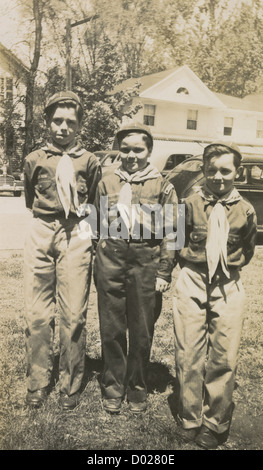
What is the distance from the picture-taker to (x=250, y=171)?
907 centimetres

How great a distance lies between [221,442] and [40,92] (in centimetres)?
1871

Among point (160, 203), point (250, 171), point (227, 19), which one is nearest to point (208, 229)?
point (160, 203)

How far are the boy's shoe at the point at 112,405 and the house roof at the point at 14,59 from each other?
33.2ft

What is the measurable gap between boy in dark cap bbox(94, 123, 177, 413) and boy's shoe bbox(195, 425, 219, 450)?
0.52 m

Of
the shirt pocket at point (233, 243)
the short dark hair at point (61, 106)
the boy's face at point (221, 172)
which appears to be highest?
the short dark hair at point (61, 106)

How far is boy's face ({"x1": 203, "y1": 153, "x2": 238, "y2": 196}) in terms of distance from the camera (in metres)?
2.66

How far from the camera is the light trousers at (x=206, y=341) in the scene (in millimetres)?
2674

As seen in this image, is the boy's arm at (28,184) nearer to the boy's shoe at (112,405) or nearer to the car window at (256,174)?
the boy's shoe at (112,405)

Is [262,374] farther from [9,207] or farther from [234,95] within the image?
[234,95]

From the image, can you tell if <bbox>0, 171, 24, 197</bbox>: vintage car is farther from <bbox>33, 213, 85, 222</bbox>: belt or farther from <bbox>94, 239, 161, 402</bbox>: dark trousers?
<bbox>94, 239, 161, 402</bbox>: dark trousers

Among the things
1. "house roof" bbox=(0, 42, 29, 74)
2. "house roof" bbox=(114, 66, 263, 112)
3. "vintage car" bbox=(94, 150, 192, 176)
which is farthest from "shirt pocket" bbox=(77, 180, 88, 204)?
"house roof" bbox=(114, 66, 263, 112)

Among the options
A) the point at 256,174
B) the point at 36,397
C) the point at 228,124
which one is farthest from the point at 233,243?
the point at 228,124

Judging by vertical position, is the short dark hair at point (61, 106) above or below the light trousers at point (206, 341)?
above

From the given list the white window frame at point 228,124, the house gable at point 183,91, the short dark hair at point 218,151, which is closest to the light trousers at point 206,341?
the short dark hair at point 218,151
